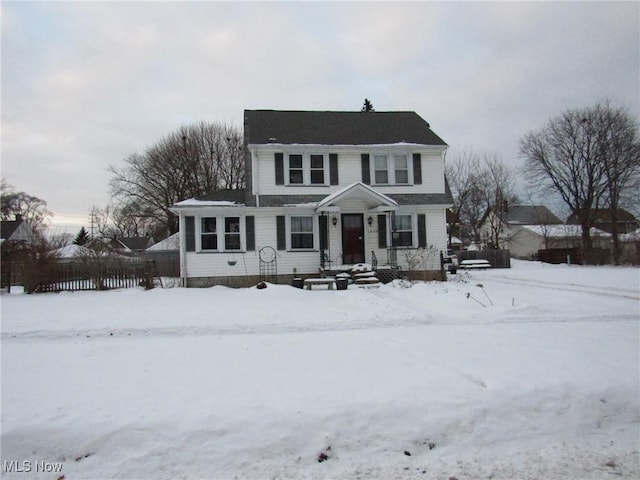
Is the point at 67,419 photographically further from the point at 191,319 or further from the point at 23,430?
the point at 191,319

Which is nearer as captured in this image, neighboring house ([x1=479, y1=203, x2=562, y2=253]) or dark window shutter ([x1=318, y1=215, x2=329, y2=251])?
dark window shutter ([x1=318, y1=215, x2=329, y2=251])

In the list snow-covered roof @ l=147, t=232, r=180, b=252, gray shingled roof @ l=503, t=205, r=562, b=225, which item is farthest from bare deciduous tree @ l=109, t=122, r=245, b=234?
gray shingled roof @ l=503, t=205, r=562, b=225

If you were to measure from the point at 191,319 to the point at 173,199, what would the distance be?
2976 cm

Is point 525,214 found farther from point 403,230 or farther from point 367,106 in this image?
point 403,230

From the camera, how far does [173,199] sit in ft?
119

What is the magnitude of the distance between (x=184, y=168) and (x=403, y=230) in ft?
80.7

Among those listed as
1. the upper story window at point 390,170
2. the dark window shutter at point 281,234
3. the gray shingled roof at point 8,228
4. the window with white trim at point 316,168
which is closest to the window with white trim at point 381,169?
the upper story window at point 390,170

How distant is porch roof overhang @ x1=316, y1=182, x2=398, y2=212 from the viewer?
53.3 ft

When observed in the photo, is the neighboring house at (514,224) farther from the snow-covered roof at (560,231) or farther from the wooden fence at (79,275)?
the wooden fence at (79,275)

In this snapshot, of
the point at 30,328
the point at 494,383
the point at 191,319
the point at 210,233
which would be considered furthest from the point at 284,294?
the point at 494,383

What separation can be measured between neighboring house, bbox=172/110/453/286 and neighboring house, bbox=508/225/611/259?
24.5m

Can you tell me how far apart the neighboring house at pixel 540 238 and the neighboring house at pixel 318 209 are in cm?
2446

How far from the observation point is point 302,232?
57.4 ft

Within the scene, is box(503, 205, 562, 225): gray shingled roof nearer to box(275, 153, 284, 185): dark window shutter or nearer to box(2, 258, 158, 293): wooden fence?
box(275, 153, 284, 185): dark window shutter
